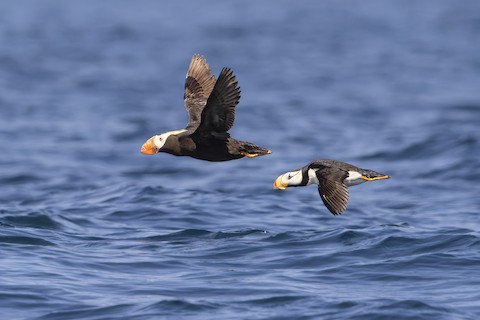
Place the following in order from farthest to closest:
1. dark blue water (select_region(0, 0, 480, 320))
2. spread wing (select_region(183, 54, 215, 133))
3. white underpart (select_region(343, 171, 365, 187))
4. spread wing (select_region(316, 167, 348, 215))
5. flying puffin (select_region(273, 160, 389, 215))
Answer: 1. spread wing (select_region(183, 54, 215, 133))
2. white underpart (select_region(343, 171, 365, 187))
3. flying puffin (select_region(273, 160, 389, 215))
4. spread wing (select_region(316, 167, 348, 215))
5. dark blue water (select_region(0, 0, 480, 320))

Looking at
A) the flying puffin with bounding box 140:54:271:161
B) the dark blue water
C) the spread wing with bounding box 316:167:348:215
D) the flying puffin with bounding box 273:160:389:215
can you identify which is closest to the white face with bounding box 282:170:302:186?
the flying puffin with bounding box 273:160:389:215

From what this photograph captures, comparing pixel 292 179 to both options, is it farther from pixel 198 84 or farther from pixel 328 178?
pixel 198 84

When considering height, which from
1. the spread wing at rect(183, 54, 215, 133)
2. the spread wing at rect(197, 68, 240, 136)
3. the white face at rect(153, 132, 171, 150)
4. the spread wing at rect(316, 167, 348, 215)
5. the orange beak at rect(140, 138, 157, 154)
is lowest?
the spread wing at rect(316, 167, 348, 215)

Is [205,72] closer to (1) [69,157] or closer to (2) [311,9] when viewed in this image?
(1) [69,157]

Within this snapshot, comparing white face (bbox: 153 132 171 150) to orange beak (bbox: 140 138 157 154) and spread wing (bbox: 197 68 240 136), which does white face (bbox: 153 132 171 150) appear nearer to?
orange beak (bbox: 140 138 157 154)

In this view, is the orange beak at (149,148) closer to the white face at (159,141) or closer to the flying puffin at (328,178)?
the white face at (159,141)

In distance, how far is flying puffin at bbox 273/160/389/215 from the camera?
10.7 meters

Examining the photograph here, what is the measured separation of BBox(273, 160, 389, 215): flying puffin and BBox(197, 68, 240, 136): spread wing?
35.6 inches

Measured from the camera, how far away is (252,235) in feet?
40.7

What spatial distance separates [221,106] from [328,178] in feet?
4.42

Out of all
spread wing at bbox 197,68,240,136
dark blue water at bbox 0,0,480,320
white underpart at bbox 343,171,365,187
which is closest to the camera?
spread wing at bbox 197,68,240,136

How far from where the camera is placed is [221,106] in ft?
33.7

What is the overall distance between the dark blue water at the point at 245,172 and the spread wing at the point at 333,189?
27.4 inches

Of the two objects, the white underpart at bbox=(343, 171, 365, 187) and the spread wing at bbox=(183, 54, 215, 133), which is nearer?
the white underpart at bbox=(343, 171, 365, 187)
